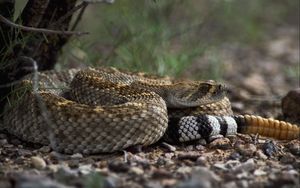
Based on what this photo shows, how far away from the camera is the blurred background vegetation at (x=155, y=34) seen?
7969 millimetres

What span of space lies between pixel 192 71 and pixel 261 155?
4126mm

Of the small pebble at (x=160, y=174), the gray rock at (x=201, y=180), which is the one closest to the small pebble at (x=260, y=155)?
the gray rock at (x=201, y=180)

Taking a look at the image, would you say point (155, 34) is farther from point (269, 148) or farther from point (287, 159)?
point (287, 159)

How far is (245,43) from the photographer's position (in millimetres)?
11656

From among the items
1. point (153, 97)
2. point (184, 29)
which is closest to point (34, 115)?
point (153, 97)

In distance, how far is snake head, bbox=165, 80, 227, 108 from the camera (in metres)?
6.01

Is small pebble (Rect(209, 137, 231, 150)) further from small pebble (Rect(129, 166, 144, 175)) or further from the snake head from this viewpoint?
small pebble (Rect(129, 166, 144, 175))

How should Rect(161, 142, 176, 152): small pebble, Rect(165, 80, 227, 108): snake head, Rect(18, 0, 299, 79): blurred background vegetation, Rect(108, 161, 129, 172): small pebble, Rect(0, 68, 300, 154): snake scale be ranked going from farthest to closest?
Rect(18, 0, 299, 79): blurred background vegetation
Rect(165, 80, 227, 108): snake head
Rect(161, 142, 176, 152): small pebble
Rect(0, 68, 300, 154): snake scale
Rect(108, 161, 129, 172): small pebble

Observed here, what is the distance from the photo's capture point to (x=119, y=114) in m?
5.21

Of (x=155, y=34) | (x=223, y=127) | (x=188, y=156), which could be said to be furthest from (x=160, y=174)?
(x=155, y=34)

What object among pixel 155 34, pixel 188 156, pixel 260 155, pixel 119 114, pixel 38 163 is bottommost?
pixel 38 163

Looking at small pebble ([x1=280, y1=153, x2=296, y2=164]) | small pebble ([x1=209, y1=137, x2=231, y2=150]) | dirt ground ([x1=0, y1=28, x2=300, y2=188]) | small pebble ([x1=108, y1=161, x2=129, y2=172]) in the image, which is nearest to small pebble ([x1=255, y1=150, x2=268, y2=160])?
dirt ground ([x1=0, y1=28, x2=300, y2=188])

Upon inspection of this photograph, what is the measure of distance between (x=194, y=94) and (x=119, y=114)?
3.53ft

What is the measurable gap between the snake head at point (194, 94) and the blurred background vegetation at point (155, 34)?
1239 mm
